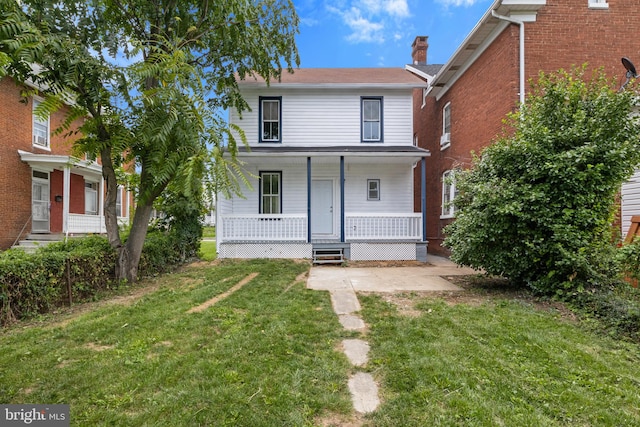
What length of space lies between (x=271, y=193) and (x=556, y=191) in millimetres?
8639

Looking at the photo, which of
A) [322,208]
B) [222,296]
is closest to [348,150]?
[322,208]

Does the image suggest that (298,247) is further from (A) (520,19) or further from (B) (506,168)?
(A) (520,19)

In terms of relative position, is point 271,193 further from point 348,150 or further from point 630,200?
point 630,200

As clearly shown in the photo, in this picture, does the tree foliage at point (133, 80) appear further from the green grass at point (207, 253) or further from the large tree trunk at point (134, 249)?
the green grass at point (207, 253)

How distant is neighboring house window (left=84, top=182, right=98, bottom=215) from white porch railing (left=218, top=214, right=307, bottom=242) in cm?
852

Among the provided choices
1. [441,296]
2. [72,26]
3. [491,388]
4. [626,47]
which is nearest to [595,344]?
[491,388]

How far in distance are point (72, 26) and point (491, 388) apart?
8.64 meters

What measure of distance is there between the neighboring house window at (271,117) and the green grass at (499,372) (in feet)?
28.7

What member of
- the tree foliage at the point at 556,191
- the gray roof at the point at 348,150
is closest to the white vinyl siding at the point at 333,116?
the gray roof at the point at 348,150

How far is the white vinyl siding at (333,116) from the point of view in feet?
37.9

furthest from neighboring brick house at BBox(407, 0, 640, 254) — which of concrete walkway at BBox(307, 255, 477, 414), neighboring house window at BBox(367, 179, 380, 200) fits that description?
neighboring house window at BBox(367, 179, 380, 200)

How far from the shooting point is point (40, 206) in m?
11.7

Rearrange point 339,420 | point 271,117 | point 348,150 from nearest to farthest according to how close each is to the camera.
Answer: point 339,420
point 348,150
point 271,117

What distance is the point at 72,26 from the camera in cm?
599
